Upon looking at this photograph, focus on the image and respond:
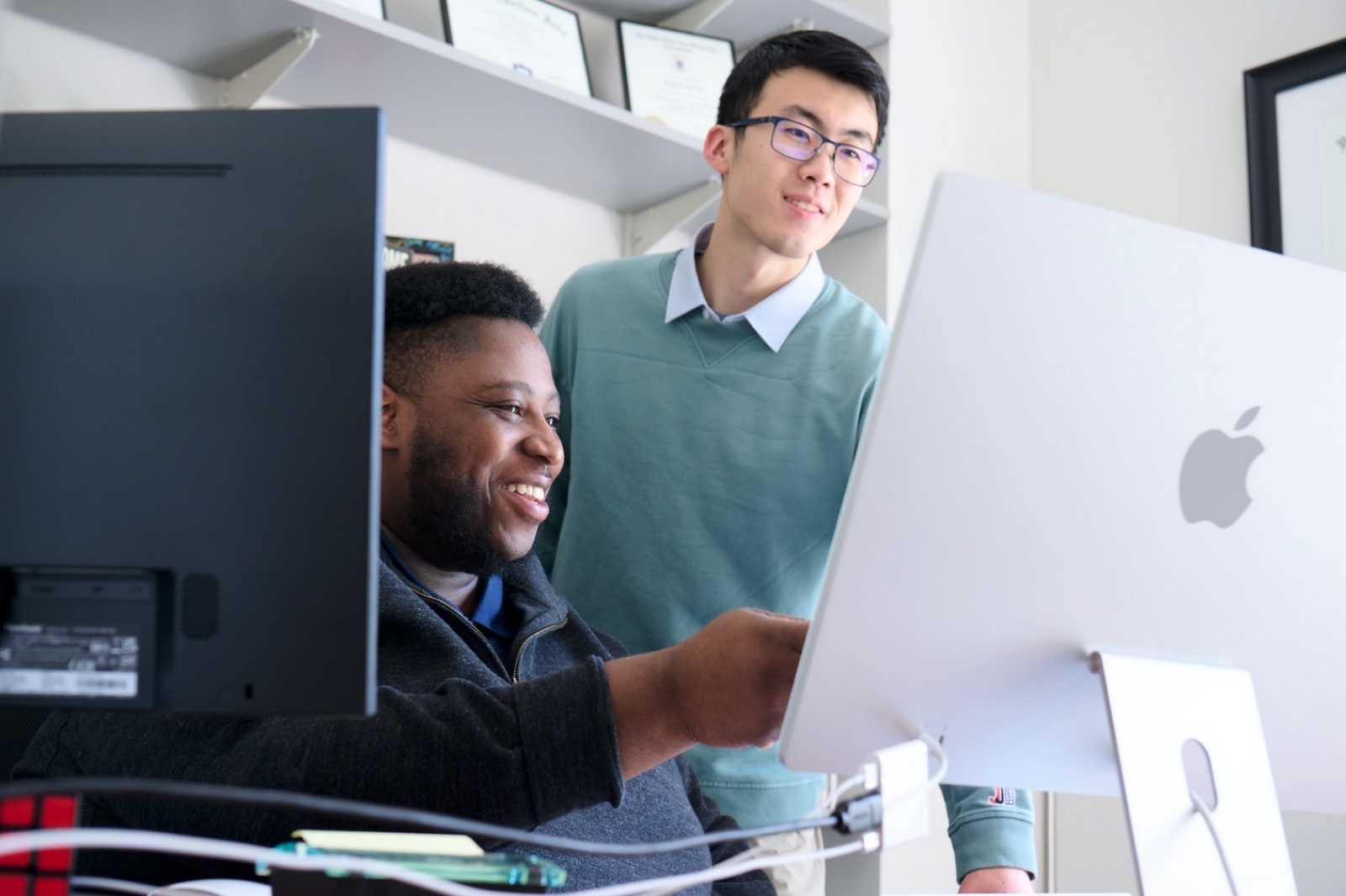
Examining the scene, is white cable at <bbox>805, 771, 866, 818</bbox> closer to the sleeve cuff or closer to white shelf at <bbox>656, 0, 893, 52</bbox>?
the sleeve cuff

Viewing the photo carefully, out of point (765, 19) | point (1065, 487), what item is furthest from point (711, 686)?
point (765, 19)

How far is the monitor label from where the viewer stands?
61 centimetres

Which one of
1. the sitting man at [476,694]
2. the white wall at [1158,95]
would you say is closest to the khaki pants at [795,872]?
the sitting man at [476,694]

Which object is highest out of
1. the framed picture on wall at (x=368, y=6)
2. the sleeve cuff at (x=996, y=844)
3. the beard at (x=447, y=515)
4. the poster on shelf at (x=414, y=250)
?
the framed picture on wall at (x=368, y=6)

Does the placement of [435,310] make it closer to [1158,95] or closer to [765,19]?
[765,19]

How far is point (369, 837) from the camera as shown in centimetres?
61

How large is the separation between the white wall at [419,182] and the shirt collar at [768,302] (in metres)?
0.51

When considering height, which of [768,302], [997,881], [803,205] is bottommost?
[997,881]

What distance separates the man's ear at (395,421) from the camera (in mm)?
1312

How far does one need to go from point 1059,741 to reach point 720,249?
1.07 m

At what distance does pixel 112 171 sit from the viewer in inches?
25.4

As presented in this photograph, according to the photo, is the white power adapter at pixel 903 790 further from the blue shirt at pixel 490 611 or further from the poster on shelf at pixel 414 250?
the poster on shelf at pixel 414 250

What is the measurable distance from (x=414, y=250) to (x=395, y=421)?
764 mm

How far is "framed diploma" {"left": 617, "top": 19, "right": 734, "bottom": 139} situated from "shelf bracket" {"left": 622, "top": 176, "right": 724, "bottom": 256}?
11 cm
